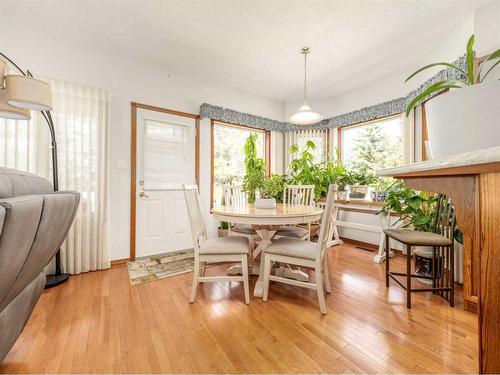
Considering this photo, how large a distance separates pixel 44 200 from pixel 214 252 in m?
1.23

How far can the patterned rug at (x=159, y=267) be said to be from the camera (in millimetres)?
2395

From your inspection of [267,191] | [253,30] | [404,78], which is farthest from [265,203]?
[404,78]

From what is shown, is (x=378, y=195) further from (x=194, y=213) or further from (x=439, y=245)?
(x=194, y=213)

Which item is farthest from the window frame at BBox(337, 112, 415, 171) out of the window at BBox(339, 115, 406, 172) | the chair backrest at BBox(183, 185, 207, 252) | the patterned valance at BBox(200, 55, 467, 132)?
the chair backrest at BBox(183, 185, 207, 252)

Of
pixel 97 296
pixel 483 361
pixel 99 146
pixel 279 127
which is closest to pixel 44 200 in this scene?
pixel 483 361

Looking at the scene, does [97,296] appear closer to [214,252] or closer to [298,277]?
[214,252]

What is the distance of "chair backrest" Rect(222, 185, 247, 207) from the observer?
2896 mm

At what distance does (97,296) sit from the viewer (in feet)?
6.48

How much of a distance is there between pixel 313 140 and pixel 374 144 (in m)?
1.03

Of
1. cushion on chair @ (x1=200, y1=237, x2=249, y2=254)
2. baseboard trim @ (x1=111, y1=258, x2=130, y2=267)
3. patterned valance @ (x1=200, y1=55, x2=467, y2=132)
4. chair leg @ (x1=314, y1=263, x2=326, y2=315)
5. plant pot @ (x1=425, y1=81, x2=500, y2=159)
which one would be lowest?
baseboard trim @ (x1=111, y1=258, x2=130, y2=267)

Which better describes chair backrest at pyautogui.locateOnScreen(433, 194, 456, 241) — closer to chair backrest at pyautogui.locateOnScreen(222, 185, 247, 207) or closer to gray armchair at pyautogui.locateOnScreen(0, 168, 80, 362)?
chair backrest at pyautogui.locateOnScreen(222, 185, 247, 207)

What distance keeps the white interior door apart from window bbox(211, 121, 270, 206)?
0.47 meters

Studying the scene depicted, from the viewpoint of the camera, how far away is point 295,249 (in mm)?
1796

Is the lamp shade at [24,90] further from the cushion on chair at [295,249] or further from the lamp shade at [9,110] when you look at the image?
the cushion on chair at [295,249]
